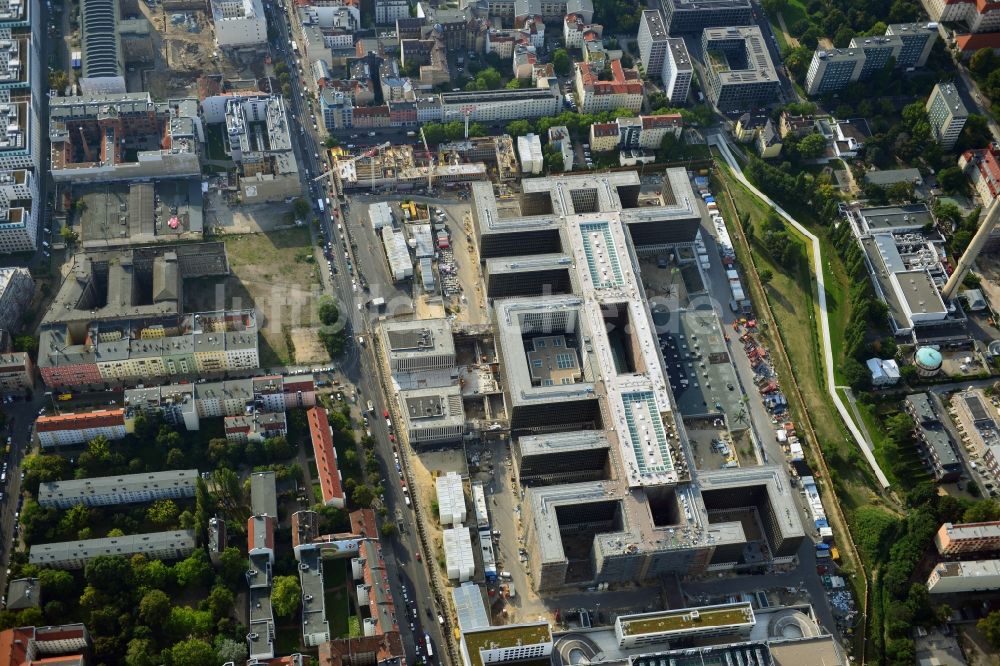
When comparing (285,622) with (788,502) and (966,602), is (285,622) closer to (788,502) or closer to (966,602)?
(788,502)

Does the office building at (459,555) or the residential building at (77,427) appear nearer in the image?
the office building at (459,555)

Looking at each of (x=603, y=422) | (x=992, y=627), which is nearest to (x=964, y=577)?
(x=992, y=627)

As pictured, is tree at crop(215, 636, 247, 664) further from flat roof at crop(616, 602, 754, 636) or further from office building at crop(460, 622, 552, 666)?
flat roof at crop(616, 602, 754, 636)

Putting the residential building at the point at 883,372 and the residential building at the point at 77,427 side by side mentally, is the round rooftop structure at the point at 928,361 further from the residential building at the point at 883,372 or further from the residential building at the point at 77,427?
the residential building at the point at 77,427

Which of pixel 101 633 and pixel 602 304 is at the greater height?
pixel 602 304

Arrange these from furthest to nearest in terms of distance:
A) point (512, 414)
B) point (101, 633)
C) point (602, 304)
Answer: point (602, 304)
point (512, 414)
point (101, 633)

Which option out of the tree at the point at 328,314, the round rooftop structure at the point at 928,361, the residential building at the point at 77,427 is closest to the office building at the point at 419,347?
the tree at the point at 328,314

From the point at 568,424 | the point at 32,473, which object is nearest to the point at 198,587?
the point at 32,473

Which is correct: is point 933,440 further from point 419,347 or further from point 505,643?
point 419,347
